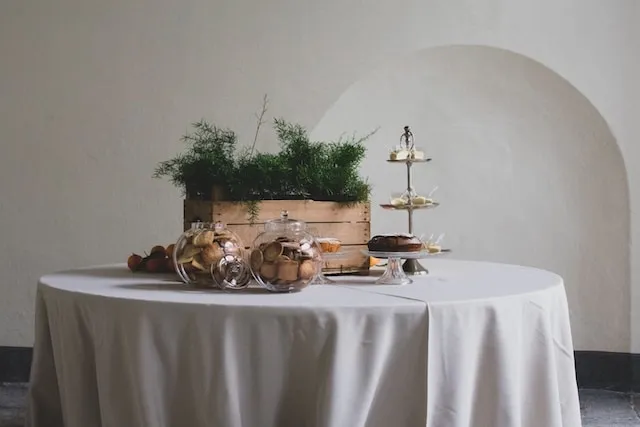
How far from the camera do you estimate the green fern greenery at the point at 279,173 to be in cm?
236

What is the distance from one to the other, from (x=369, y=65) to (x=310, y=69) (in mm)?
312

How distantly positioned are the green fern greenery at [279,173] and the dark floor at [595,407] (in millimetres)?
1741

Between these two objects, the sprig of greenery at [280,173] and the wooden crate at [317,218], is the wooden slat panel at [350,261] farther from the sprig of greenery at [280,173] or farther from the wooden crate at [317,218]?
the sprig of greenery at [280,173]

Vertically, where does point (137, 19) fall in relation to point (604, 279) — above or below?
above

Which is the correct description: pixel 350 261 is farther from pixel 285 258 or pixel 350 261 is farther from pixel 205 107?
pixel 205 107

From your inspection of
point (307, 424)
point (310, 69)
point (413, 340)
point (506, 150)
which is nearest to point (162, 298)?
point (307, 424)

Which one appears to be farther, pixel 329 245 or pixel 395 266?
pixel 329 245

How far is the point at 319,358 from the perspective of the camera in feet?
5.64

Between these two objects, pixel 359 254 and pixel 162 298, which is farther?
pixel 359 254

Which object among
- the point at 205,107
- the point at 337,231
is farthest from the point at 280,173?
the point at 205,107

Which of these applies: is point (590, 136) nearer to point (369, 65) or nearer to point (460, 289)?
point (369, 65)

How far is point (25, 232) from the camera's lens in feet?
14.0

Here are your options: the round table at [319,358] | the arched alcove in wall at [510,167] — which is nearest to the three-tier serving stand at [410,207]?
the round table at [319,358]

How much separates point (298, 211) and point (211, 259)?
44cm
